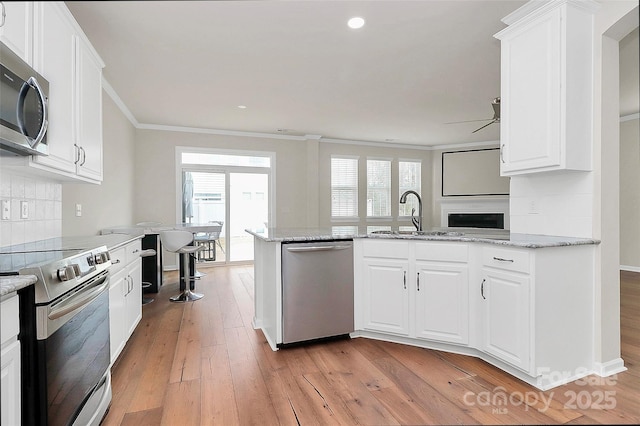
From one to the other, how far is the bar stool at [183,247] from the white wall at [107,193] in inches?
26.1

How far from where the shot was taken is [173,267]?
5.74 meters

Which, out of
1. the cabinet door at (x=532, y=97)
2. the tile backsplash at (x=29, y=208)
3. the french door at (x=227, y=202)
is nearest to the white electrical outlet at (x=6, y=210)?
the tile backsplash at (x=29, y=208)

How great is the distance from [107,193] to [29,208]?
63.9 inches

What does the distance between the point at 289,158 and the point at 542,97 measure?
16.0 ft

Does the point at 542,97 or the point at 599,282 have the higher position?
the point at 542,97

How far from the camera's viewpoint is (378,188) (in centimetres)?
741

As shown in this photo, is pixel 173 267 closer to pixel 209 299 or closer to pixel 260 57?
pixel 209 299

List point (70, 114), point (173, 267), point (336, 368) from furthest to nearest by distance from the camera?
point (173, 267), point (336, 368), point (70, 114)

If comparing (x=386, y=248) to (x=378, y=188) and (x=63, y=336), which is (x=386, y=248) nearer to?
(x=63, y=336)

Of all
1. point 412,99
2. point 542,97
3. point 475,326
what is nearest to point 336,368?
point 475,326

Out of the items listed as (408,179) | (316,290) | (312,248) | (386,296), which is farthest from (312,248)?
(408,179)

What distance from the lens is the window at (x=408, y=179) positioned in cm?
759

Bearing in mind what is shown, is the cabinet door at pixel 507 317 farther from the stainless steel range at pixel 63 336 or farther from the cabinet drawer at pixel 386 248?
the stainless steel range at pixel 63 336

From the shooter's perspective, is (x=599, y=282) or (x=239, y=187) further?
(x=239, y=187)
